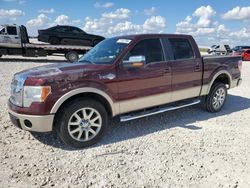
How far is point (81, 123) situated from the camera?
4.33m

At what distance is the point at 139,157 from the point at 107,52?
2130 millimetres

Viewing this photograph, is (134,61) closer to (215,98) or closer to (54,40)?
(215,98)

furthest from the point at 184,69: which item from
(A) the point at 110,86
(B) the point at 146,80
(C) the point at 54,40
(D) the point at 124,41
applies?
(C) the point at 54,40

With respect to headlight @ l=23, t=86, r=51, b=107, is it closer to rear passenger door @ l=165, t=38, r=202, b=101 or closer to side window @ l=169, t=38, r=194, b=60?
rear passenger door @ l=165, t=38, r=202, b=101

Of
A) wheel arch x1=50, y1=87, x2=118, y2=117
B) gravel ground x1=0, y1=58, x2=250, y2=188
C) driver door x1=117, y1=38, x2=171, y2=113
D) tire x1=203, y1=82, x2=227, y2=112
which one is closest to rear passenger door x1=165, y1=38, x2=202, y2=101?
driver door x1=117, y1=38, x2=171, y2=113

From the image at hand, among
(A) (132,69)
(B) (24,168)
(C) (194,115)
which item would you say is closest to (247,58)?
(C) (194,115)

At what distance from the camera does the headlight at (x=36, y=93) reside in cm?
390

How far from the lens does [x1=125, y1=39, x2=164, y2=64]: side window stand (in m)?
4.99

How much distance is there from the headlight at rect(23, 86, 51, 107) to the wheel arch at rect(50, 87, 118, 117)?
215 mm

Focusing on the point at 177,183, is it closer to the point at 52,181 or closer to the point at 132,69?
the point at 52,181

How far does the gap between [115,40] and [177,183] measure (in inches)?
123

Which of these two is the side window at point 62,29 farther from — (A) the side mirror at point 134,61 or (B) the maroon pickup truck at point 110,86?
(A) the side mirror at point 134,61

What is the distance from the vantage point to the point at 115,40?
538 centimetres

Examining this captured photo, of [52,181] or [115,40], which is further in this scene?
[115,40]
